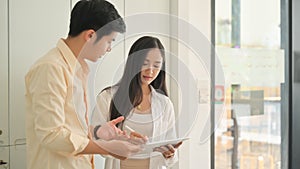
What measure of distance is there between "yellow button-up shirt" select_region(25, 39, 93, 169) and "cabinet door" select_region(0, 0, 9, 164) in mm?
347

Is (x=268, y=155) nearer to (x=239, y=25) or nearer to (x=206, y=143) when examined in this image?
(x=206, y=143)

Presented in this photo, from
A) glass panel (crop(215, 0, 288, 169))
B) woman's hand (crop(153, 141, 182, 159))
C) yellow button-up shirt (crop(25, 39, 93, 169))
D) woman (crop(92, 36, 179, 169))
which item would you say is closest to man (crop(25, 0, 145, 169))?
yellow button-up shirt (crop(25, 39, 93, 169))

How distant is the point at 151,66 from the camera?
1.61 m

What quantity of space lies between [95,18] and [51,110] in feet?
1.08

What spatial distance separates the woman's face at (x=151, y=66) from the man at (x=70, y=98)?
1.16ft

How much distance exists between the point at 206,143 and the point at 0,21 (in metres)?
1.39

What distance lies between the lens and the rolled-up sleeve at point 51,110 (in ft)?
3.66

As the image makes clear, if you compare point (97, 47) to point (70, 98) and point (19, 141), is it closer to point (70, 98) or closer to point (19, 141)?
point (70, 98)

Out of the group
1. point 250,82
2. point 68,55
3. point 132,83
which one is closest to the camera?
point 68,55

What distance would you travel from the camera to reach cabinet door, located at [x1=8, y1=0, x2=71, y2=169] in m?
1.56

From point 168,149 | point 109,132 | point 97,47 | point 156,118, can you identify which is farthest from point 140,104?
point 97,47

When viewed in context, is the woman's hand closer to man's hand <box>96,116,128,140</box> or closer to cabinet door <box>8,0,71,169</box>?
man's hand <box>96,116,128,140</box>

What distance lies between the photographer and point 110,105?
162 centimetres

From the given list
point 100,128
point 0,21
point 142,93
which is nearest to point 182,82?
point 142,93
